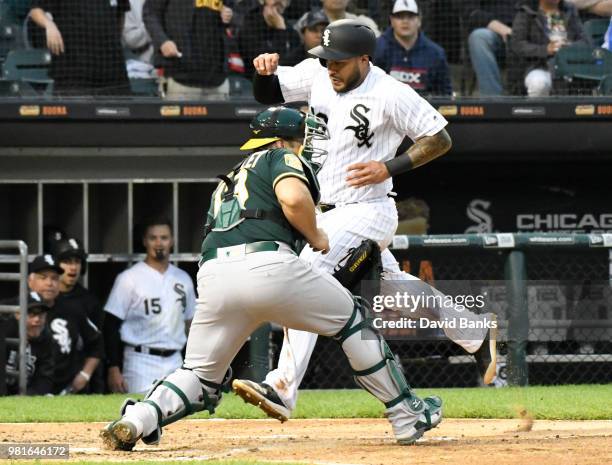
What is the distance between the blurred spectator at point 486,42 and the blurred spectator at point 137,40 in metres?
2.50

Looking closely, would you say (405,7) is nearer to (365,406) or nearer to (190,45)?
(190,45)

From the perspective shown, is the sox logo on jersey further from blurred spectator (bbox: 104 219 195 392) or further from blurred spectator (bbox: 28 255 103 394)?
blurred spectator (bbox: 104 219 195 392)

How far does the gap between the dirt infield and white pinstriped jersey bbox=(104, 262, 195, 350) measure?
292cm

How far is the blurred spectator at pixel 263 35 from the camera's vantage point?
10.2 metres

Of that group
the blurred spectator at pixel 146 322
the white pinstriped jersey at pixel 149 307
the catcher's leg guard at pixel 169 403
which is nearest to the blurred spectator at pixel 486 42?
the blurred spectator at pixel 146 322

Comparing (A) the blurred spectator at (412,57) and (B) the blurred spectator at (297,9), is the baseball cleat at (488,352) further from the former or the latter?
(B) the blurred spectator at (297,9)

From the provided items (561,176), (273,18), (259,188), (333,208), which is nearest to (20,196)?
A: (273,18)

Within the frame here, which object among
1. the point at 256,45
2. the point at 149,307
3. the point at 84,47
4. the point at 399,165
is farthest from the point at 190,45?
the point at 399,165

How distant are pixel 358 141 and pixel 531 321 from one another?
326 centimetres

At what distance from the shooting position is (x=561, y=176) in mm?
10727

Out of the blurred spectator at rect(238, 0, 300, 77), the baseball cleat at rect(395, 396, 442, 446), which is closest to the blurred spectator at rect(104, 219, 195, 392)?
the blurred spectator at rect(238, 0, 300, 77)

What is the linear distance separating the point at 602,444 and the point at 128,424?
1.90 m

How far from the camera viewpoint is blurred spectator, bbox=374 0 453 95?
9.88m

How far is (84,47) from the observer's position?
32.3ft
